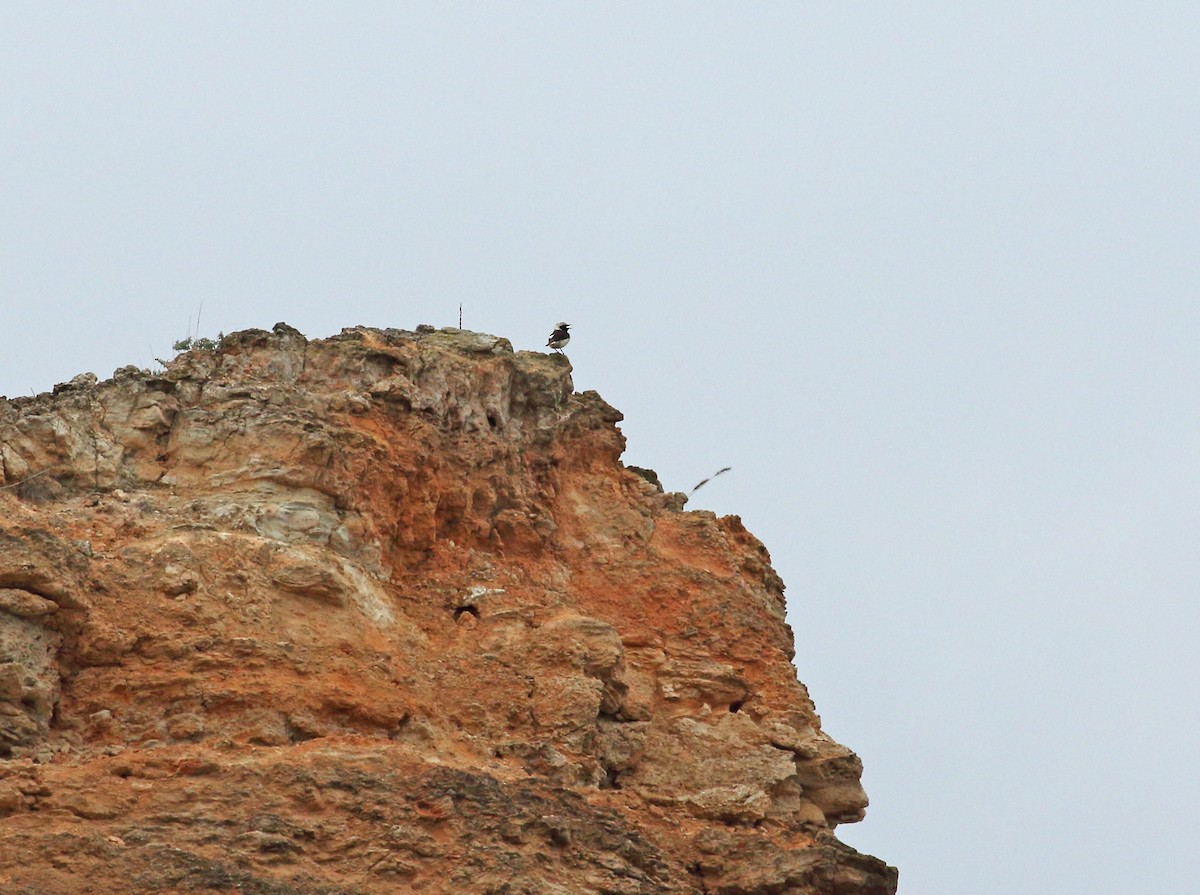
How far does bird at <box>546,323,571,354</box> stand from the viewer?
803 inches

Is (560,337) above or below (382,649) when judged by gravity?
above

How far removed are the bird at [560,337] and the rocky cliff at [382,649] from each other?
2.90ft

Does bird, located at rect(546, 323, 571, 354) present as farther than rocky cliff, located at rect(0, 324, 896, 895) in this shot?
Yes

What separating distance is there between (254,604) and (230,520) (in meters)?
1.06

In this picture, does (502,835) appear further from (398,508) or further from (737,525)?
(737,525)

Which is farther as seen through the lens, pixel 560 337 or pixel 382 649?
pixel 560 337

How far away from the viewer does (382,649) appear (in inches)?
603

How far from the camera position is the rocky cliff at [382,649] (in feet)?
42.9

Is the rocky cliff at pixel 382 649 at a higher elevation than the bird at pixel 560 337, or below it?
below

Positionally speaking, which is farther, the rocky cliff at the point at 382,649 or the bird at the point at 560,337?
the bird at the point at 560,337

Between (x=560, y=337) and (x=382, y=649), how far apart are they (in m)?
6.09

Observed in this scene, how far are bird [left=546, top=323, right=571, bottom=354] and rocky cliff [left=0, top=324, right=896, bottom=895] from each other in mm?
883

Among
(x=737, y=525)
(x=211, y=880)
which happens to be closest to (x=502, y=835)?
(x=211, y=880)

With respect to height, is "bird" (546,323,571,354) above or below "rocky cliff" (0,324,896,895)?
above
